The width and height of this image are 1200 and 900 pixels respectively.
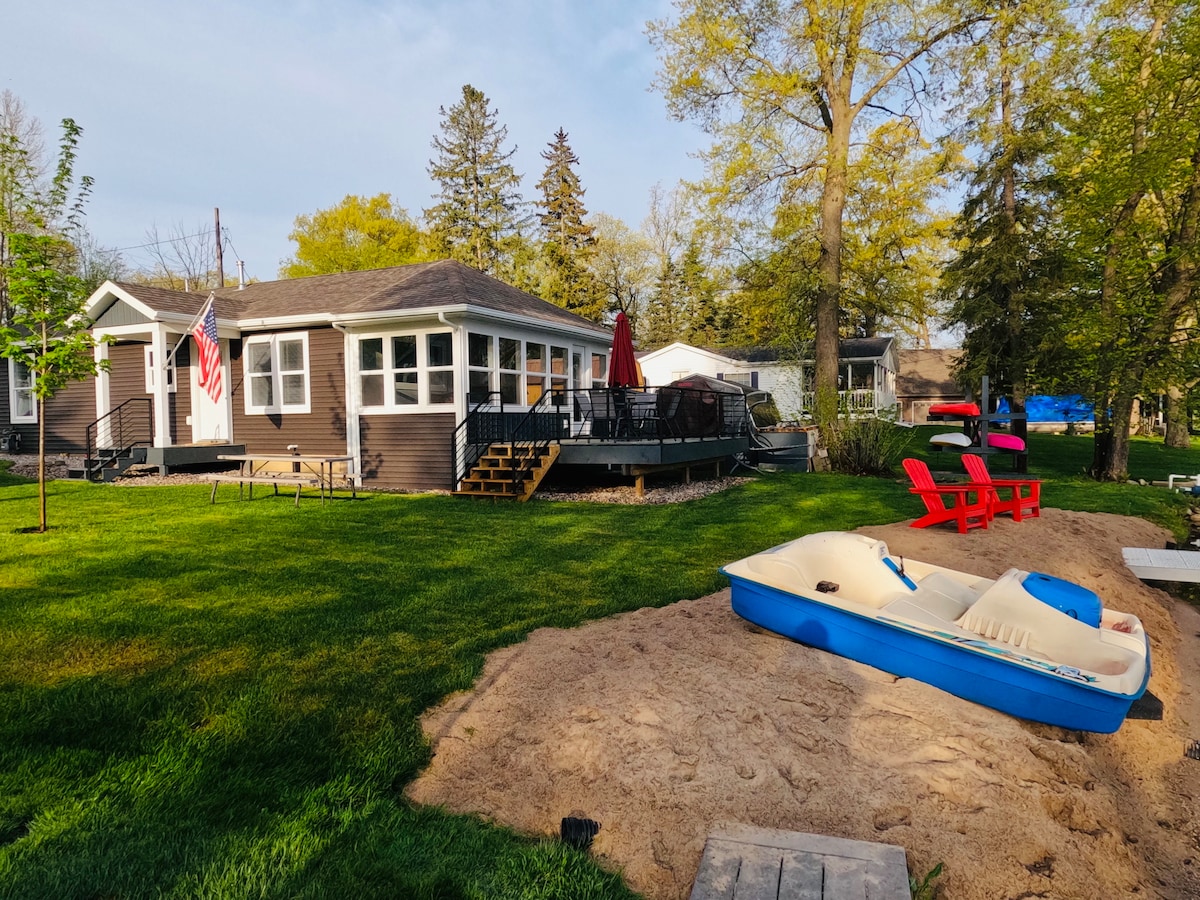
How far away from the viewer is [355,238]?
39.1 meters

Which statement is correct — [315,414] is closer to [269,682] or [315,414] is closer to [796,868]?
[269,682]

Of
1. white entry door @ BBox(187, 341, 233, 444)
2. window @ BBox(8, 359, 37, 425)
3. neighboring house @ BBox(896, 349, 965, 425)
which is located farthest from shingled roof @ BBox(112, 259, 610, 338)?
neighboring house @ BBox(896, 349, 965, 425)

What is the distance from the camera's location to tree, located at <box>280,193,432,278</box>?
37062 millimetres

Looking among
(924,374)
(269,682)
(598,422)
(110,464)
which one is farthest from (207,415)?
(924,374)

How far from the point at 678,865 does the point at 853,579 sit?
299 cm

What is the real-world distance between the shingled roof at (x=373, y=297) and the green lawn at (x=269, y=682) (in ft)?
18.0

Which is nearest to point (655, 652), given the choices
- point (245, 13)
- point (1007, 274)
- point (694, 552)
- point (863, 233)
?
point (694, 552)

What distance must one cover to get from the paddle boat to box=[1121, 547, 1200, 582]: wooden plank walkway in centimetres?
407

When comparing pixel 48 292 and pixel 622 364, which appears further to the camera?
pixel 622 364

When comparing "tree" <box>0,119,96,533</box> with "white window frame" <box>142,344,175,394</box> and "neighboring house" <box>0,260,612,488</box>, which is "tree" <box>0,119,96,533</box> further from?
"white window frame" <box>142,344,175,394</box>

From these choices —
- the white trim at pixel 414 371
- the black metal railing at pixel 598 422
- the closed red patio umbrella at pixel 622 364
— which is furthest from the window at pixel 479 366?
the closed red patio umbrella at pixel 622 364

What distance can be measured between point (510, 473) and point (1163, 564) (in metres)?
8.92

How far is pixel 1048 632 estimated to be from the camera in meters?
4.20

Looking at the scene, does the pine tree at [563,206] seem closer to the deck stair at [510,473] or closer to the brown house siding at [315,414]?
the brown house siding at [315,414]
